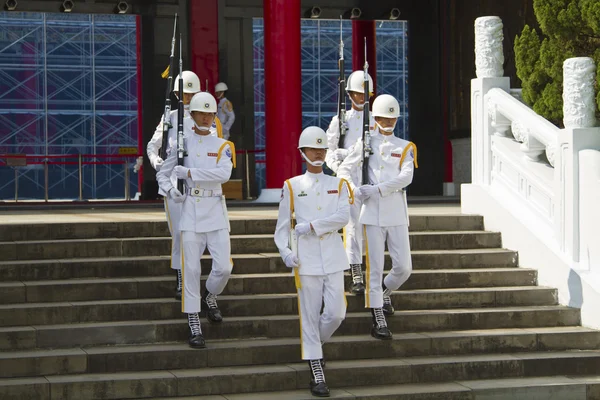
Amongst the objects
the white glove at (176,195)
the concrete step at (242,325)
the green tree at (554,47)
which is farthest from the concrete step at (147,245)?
the white glove at (176,195)

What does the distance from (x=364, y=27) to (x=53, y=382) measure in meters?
14.1

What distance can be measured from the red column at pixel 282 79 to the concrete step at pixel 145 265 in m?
5.62

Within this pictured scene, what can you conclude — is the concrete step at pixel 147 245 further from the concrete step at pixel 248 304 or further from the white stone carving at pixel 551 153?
the white stone carving at pixel 551 153

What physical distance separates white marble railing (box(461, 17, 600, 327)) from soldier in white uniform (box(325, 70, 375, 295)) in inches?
72.3

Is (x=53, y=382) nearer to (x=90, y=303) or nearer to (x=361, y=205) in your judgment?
(x=90, y=303)

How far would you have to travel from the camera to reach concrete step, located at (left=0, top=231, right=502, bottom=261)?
10.9 m

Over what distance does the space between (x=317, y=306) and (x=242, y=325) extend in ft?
4.40

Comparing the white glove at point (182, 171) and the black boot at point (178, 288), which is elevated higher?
the white glove at point (182, 171)

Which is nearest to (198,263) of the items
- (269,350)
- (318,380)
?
(269,350)

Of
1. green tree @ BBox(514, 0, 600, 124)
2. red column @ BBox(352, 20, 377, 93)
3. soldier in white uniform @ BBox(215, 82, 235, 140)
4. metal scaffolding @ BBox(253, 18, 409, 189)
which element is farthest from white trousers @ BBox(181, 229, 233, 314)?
metal scaffolding @ BBox(253, 18, 409, 189)

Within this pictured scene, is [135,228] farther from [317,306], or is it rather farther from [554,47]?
[554,47]

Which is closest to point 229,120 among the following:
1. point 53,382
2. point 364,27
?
point 364,27

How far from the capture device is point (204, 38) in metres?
19.6

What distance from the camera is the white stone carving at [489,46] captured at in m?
12.6
